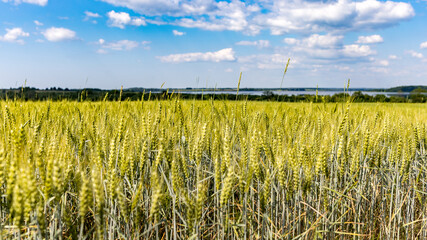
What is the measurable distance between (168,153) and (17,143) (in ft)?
1.71

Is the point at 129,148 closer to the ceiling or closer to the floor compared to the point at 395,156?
closer to the ceiling

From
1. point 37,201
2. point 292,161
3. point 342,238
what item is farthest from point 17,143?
point 342,238

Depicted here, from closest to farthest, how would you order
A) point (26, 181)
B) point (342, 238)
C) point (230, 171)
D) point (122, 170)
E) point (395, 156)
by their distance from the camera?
point (26, 181), point (230, 171), point (122, 170), point (342, 238), point (395, 156)

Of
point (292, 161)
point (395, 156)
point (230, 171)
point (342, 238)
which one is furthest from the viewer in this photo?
point (395, 156)

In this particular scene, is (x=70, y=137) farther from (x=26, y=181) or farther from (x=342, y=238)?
(x=342, y=238)

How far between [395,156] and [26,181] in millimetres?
1794

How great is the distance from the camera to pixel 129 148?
119 cm

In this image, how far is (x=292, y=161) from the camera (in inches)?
44.7

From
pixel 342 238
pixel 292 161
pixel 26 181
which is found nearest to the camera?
pixel 26 181

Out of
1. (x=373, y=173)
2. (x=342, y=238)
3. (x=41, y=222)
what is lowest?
(x=342, y=238)

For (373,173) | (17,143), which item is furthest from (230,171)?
(373,173)

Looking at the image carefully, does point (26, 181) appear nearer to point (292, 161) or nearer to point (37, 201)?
point (37, 201)

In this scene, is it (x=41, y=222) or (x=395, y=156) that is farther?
(x=395, y=156)

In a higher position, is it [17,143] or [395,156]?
[17,143]
